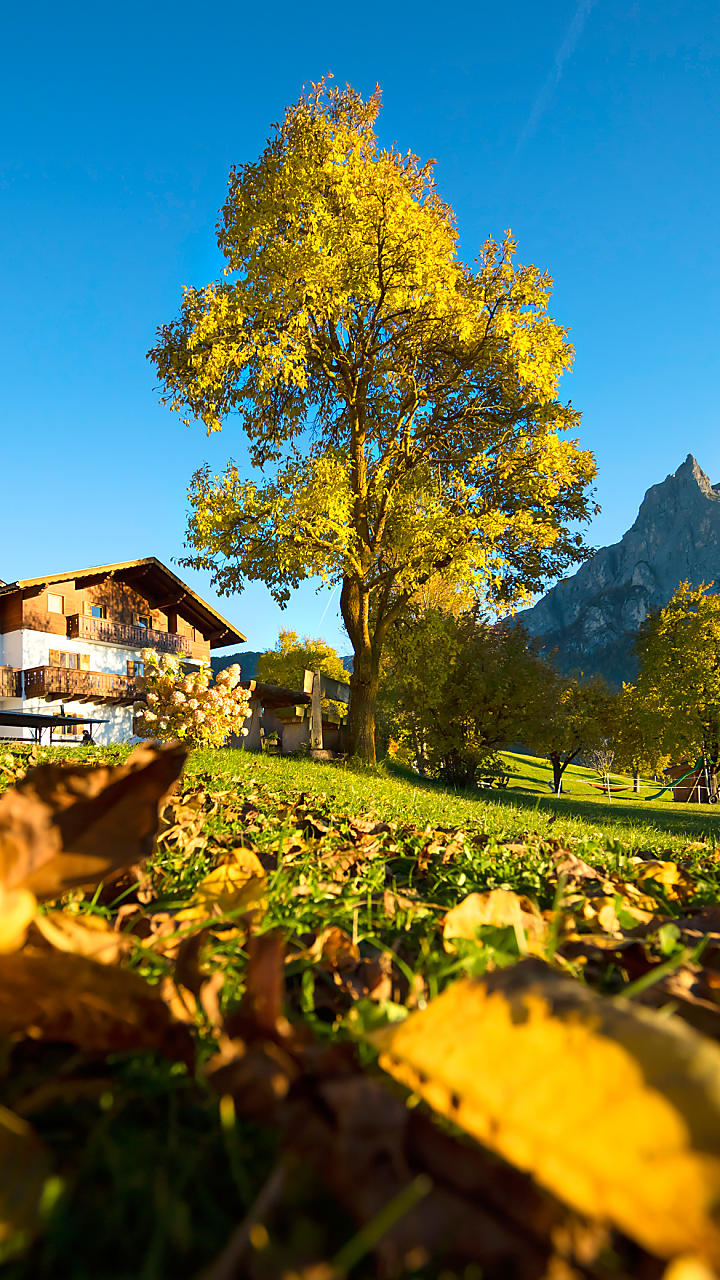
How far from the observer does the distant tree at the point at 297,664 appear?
39.1 m

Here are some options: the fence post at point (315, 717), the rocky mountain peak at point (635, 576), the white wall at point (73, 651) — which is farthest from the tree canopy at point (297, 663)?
the rocky mountain peak at point (635, 576)

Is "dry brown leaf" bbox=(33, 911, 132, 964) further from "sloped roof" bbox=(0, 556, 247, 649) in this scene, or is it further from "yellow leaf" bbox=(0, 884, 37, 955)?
"sloped roof" bbox=(0, 556, 247, 649)

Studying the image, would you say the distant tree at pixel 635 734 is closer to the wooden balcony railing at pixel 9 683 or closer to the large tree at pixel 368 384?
the large tree at pixel 368 384

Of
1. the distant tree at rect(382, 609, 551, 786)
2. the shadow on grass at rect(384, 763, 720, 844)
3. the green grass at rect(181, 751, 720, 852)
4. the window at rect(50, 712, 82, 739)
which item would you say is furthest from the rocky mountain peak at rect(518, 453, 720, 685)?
the green grass at rect(181, 751, 720, 852)

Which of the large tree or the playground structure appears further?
the playground structure

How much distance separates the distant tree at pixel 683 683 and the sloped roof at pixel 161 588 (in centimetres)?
2309

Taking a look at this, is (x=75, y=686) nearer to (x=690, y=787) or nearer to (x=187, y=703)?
(x=187, y=703)

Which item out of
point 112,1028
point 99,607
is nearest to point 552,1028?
point 112,1028

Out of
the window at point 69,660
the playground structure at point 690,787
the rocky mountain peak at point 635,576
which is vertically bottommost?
the playground structure at point 690,787

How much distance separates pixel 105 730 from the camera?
34.9 meters

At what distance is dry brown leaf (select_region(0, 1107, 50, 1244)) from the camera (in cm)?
46

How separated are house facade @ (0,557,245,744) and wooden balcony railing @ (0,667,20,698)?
0.15ft

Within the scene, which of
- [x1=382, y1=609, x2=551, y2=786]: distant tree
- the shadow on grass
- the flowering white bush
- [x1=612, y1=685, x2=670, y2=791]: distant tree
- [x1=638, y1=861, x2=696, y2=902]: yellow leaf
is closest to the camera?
[x1=638, y1=861, x2=696, y2=902]: yellow leaf

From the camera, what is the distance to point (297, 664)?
132 feet
